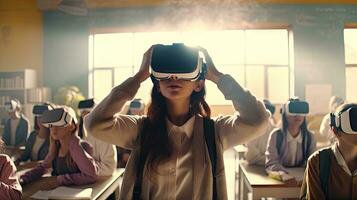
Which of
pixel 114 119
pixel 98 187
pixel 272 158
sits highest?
pixel 114 119

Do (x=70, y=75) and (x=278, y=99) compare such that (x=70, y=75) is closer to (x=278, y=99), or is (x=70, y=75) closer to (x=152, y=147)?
(x=278, y=99)

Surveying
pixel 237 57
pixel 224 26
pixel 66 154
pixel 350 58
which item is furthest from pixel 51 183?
pixel 350 58

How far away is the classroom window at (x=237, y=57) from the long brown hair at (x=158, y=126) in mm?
4858

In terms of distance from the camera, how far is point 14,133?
396 centimetres

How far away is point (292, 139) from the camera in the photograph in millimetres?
2518

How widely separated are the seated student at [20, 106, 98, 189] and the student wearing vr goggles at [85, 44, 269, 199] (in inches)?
42.5

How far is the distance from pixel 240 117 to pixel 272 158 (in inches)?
60.6

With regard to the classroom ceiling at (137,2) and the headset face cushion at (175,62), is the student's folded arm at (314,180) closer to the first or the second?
the headset face cushion at (175,62)

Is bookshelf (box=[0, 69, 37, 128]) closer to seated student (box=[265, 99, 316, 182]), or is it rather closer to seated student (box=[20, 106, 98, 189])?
seated student (box=[20, 106, 98, 189])

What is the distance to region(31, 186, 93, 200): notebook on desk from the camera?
168 cm

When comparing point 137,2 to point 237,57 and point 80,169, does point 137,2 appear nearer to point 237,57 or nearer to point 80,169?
point 237,57

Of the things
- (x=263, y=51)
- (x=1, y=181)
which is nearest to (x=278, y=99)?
(x=263, y=51)

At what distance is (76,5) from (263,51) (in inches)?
137

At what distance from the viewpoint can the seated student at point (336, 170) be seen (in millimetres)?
1512
